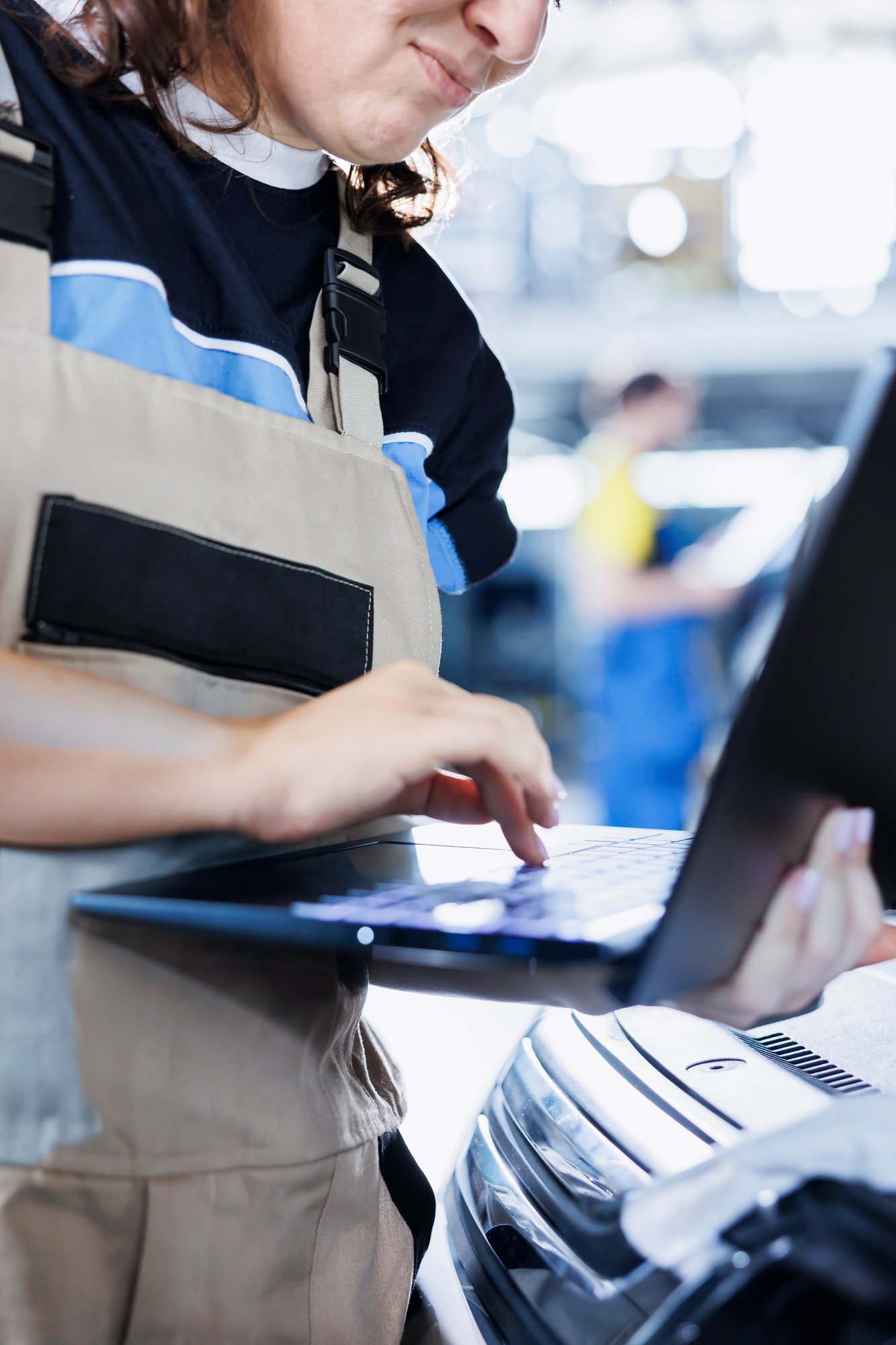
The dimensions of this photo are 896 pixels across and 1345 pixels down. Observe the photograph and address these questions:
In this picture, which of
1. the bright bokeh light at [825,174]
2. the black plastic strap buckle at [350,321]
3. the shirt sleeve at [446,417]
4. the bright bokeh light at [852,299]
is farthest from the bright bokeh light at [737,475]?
the black plastic strap buckle at [350,321]

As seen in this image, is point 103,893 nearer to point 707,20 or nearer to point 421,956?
point 421,956

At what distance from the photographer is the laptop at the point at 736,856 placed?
442 millimetres

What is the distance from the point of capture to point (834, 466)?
441mm

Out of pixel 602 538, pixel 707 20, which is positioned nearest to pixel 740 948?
pixel 602 538

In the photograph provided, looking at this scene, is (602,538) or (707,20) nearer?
(602,538)

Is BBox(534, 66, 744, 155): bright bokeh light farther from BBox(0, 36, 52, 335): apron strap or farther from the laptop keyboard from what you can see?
the laptop keyboard

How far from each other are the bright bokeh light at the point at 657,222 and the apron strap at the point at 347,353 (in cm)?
649

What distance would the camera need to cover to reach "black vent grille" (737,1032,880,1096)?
2.24 ft

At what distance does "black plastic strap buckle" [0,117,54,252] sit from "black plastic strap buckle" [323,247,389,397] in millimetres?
264

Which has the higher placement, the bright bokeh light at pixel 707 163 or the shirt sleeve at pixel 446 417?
the bright bokeh light at pixel 707 163

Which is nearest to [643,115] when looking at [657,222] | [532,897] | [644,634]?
[657,222]

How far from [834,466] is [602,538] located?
2.66 meters

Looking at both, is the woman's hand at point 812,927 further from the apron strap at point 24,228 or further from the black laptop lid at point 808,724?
the apron strap at point 24,228

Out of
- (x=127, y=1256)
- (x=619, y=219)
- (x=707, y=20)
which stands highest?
(x=707, y=20)
